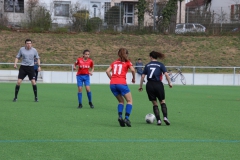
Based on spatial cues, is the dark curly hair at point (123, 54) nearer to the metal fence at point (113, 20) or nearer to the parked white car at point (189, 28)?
the metal fence at point (113, 20)

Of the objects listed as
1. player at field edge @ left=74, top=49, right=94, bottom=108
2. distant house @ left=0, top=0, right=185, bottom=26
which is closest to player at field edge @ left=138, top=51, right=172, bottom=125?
player at field edge @ left=74, top=49, right=94, bottom=108

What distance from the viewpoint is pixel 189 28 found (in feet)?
152

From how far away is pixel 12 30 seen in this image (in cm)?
4331

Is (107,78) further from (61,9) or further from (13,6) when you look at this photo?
(13,6)

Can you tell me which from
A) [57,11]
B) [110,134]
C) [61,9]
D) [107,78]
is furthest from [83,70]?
[61,9]

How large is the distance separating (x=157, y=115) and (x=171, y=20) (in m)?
35.3

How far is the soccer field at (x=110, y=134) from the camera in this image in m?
8.07

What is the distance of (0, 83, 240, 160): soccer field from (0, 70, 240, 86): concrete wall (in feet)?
56.5

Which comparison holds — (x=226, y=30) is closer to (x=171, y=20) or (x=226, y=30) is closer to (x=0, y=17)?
(x=171, y=20)

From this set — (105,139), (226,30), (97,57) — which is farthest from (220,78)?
(105,139)

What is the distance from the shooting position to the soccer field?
807 cm

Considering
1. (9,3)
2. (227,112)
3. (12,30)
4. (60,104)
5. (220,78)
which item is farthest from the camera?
(9,3)

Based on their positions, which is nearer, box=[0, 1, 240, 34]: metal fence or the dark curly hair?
the dark curly hair

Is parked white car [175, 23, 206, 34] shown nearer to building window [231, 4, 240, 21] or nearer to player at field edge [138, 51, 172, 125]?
building window [231, 4, 240, 21]
